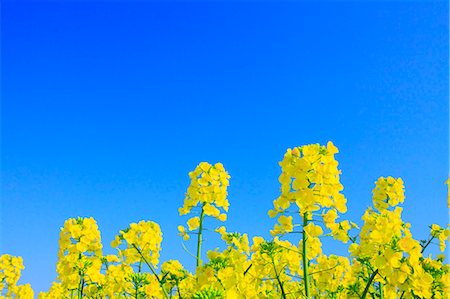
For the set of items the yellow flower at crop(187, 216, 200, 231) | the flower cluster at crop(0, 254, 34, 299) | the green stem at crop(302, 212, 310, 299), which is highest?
the flower cluster at crop(0, 254, 34, 299)

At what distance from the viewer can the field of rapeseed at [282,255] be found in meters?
4.55

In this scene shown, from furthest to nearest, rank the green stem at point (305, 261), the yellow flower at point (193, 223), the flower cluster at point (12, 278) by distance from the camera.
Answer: the flower cluster at point (12, 278) < the yellow flower at point (193, 223) < the green stem at point (305, 261)

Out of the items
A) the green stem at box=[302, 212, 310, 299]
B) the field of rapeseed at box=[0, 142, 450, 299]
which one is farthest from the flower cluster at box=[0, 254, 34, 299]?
the green stem at box=[302, 212, 310, 299]

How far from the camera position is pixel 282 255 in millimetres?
5469

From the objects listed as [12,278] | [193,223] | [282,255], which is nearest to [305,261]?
[282,255]

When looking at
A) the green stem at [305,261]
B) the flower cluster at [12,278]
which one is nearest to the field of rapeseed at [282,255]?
the green stem at [305,261]

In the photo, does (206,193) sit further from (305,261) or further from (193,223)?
(305,261)

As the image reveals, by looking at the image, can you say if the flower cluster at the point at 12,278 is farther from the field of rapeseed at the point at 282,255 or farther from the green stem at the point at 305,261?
the green stem at the point at 305,261

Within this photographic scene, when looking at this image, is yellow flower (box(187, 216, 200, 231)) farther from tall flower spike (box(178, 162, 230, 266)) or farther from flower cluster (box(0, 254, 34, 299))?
flower cluster (box(0, 254, 34, 299))

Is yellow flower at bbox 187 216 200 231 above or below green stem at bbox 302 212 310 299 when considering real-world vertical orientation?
above

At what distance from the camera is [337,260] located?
7.38 meters

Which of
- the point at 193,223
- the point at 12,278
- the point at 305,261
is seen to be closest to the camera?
the point at 305,261

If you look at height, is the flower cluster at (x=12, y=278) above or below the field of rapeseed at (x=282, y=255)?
above

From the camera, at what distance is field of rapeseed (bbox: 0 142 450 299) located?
4547mm
